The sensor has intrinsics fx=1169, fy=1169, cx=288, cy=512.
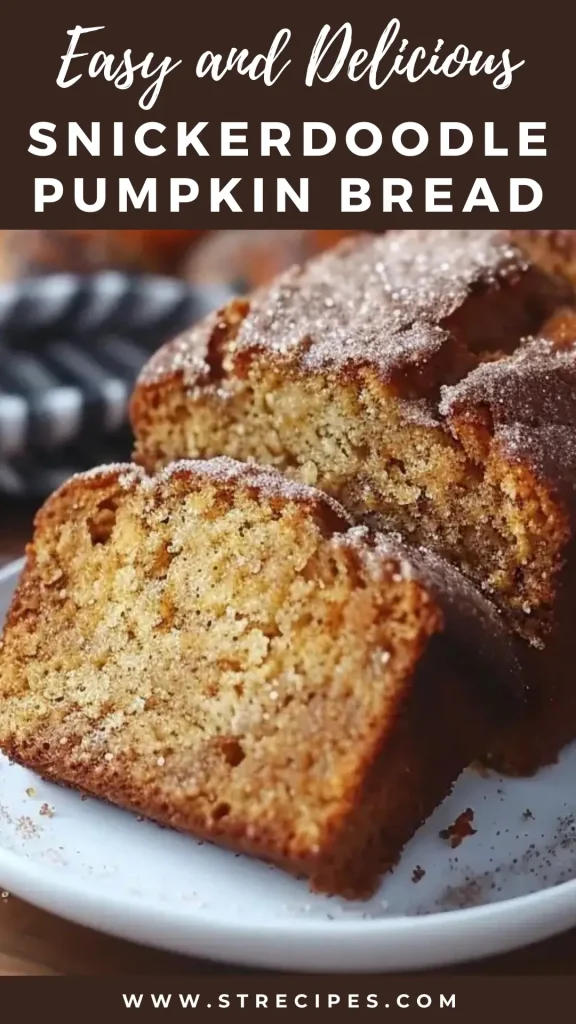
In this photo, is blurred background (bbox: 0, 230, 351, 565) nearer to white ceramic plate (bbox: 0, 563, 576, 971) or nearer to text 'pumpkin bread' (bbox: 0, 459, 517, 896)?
Result: text 'pumpkin bread' (bbox: 0, 459, 517, 896)

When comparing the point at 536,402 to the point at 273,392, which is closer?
the point at 536,402

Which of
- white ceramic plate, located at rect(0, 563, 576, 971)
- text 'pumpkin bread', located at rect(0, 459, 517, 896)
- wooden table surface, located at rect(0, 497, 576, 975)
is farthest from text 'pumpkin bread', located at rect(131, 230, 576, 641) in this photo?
wooden table surface, located at rect(0, 497, 576, 975)

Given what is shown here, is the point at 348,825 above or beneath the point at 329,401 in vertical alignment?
beneath

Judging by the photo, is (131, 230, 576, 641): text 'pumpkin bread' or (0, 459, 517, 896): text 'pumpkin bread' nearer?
(0, 459, 517, 896): text 'pumpkin bread'

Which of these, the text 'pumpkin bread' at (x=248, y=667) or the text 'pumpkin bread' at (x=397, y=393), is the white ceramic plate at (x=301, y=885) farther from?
the text 'pumpkin bread' at (x=397, y=393)
